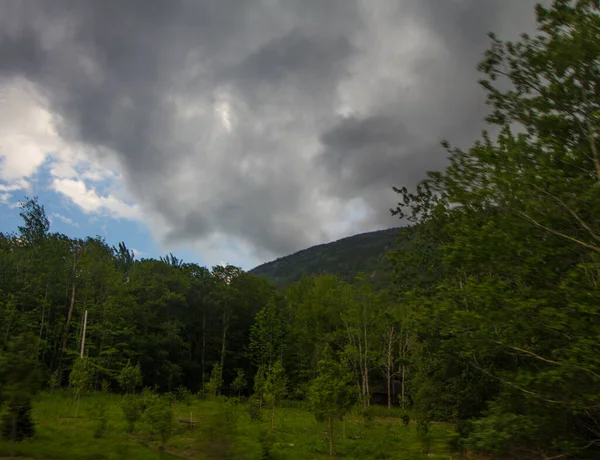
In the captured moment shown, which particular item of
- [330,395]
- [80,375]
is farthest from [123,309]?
[330,395]

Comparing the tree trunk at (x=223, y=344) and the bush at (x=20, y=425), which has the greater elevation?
the tree trunk at (x=223, y=344)

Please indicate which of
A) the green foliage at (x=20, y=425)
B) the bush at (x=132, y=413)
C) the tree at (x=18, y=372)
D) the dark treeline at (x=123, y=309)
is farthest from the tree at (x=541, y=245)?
the dark treeline at (x=123, y=309)

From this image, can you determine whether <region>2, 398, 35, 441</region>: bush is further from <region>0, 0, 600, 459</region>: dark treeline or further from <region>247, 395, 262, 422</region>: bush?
<region>247, 395, 262, 422</region>: bush

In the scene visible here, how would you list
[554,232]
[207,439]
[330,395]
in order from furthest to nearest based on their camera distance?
1. [330,395]
2. [554,232]
3. [207,439]

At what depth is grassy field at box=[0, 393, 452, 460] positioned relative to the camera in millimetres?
7066

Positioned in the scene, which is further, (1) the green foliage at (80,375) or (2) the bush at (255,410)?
(2) the bush at (255,410)

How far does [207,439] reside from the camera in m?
7.06

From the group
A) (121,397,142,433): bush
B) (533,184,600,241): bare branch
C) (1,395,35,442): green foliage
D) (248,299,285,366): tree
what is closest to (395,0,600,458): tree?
(533,184,600,241): bare branch

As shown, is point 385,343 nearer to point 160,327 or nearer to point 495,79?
point 160,327

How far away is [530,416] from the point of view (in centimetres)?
771

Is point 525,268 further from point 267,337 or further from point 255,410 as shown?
point 267,337

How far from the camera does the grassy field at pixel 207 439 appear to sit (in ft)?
23.2

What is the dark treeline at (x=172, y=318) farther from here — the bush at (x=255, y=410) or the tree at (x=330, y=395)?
the tree at (x=330, y=395)

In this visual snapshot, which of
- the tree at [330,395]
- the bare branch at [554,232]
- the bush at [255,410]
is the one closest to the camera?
the bare branch at [554,232]
